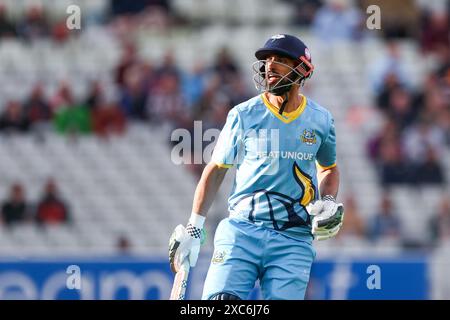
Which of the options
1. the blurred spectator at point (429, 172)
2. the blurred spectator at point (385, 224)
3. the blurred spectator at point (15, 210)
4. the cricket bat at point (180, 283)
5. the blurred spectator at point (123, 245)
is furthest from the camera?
the blurred spectator at point (429, 172)

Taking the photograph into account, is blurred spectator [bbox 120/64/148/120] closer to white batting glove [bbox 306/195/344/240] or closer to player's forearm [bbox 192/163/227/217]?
player's forearm [bbox 192/163/227/217]

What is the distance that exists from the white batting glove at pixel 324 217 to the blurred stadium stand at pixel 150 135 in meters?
7.50

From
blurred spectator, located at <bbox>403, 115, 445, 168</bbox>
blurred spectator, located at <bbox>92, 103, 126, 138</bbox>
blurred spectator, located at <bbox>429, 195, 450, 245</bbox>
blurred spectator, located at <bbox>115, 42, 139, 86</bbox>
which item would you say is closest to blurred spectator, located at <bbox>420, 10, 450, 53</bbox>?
blurred spectator, located at <bbox>403, 115, 445, 168</bbox>

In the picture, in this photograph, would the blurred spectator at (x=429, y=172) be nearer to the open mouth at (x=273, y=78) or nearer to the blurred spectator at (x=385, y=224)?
the blurred spectator at (x=385, y=224)

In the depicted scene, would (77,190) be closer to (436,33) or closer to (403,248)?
(403,248)

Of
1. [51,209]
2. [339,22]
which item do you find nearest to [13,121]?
[51,209]

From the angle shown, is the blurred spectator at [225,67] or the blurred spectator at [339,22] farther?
the blurred spectator at [339,22]

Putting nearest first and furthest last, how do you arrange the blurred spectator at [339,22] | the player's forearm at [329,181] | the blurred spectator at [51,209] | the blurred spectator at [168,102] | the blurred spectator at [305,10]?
the player's forearm at [329,181] < the blurred spectator at [51,209] < the blurred spectator at [168,102] < the blurred spectator at [339,22] < the blurred spectator at [305,10]

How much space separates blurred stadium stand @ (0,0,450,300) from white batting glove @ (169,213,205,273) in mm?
7360

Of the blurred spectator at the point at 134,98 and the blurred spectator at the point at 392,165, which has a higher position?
the blurred spectator at the point at 134,98

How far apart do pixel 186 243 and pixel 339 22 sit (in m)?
12.1

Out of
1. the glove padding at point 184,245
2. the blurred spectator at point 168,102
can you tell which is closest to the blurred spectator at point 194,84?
the blurred spectator at point 168,102

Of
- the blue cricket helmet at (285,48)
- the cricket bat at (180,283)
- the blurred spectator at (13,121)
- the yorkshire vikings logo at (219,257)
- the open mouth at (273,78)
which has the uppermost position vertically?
the blurred spectator at (13,121)

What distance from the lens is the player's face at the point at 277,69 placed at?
7.68 meters
